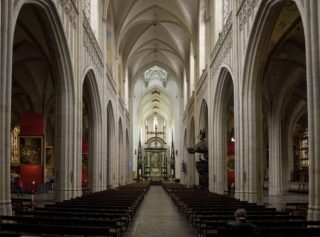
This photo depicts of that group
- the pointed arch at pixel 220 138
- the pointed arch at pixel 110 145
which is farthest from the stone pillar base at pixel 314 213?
the pointed arch at pixel 110 145

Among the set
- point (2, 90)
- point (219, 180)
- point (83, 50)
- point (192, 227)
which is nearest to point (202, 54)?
point (219, 180)

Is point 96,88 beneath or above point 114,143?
above

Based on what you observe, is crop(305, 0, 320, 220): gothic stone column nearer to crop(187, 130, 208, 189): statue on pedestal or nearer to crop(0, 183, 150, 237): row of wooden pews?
crop(0, 183, 150, 237): row of wooden pews

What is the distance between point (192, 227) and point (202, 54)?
2346cm

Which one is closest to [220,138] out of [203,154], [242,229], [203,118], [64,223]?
[203,154]

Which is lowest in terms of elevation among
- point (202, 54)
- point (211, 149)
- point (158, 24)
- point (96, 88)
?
point (211, 149)

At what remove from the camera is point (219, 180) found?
27984 mm

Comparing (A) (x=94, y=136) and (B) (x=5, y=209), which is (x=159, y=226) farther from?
(A) (x=94, y=136)

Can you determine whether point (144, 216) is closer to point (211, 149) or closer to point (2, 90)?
point (2, 90)

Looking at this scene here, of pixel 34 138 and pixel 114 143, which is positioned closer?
Result: pixel 34 138

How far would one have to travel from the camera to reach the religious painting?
87.6 ft

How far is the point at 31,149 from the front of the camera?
88.9 ft

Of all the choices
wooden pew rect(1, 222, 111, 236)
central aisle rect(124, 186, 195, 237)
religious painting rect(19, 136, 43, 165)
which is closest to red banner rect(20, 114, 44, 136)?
religious painting rect(19, 136, 43, 165)

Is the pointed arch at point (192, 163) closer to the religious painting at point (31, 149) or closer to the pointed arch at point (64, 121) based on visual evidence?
the religious painting at point (31, 149)
